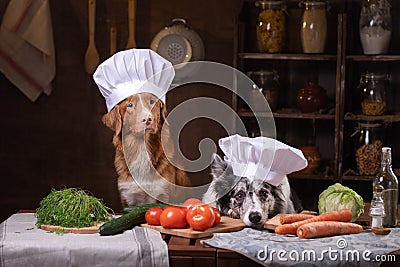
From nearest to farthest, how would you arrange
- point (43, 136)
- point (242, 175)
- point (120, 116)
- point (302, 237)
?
point (302, 237), point (242, 175), point (120, 116), point (43, 136)

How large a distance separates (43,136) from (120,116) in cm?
218

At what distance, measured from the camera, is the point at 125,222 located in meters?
2.75

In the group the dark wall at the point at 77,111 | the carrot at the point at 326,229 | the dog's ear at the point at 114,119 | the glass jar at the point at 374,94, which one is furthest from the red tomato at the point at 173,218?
the dark wall at the point at 77,111

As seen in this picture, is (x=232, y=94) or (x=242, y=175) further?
(x=232, y=94)

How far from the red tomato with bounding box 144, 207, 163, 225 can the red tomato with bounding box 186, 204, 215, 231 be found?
0.44 feet

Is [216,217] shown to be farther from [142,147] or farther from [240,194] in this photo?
[142,147]

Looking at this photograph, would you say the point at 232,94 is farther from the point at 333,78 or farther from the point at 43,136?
the point at 43,136

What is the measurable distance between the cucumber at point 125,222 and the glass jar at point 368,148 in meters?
2.08

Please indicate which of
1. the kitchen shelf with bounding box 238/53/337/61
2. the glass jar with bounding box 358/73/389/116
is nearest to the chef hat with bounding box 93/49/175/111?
the kitchen shelf with bounding box 238/53/337/61

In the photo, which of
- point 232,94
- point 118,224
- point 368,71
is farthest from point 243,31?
point 118,224

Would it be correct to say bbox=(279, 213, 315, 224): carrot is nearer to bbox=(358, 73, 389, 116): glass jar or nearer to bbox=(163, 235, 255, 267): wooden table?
bbox=(163, 235, 255, 267): wooden table

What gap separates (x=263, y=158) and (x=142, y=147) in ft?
1.83

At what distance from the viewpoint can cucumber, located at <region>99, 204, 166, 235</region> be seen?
2.67 meters

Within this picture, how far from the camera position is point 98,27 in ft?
16.6
